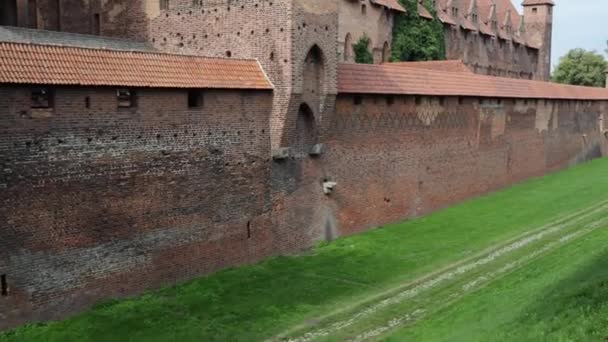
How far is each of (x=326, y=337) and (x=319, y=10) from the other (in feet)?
30.8

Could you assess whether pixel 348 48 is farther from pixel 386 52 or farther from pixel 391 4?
pixel 391 4

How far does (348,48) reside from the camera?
38.4 m

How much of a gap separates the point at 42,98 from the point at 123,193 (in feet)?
8.56

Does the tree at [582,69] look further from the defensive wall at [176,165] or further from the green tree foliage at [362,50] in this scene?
the defensive wall at [176,165]

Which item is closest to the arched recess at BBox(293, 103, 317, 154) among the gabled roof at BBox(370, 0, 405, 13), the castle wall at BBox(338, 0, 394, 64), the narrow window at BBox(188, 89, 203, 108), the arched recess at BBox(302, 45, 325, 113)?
the arched recess at BBox(302, 45, 325, 113)

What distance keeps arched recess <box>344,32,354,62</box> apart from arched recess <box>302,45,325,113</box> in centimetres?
1859

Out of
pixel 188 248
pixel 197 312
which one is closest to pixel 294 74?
pixel 188 248

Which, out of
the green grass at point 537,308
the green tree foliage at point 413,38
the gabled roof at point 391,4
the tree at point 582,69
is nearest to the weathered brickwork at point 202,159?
the green grass at point 537,308

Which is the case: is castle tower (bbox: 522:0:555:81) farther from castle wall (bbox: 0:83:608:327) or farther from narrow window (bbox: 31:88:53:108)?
narrow window (bbox: 31:88:53:108)

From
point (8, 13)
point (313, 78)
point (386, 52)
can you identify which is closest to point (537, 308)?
point (313, 78)

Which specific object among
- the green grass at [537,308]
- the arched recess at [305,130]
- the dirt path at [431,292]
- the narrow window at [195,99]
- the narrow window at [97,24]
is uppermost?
the narrow window at [97,24]

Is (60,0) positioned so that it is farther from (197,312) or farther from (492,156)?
(492,156)

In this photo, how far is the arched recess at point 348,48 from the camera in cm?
3809

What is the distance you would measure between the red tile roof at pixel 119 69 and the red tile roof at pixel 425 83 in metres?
3.93
